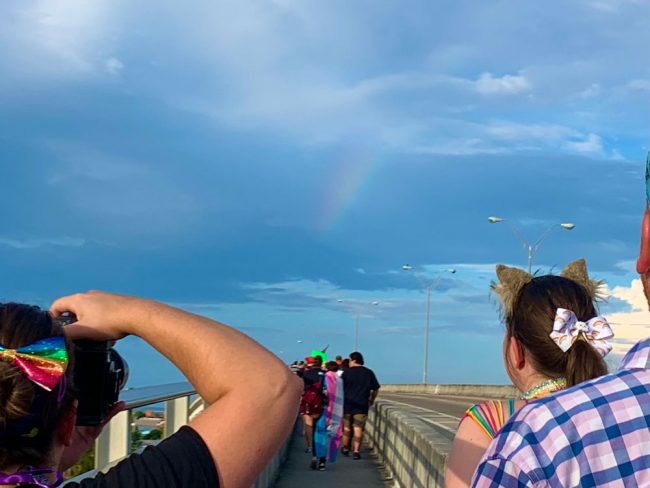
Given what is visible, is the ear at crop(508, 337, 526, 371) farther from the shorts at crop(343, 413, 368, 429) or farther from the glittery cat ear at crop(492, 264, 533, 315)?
the shorts at crop(343, 413, 368, 429)

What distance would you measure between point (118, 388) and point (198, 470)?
26 centimetres

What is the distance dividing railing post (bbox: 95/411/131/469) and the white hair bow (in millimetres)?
2299

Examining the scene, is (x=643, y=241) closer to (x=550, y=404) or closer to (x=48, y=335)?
(x=550, y=404)

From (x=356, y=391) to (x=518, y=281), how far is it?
15.4 meters

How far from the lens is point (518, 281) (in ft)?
11.2

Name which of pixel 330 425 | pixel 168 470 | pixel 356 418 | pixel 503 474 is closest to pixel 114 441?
pixel 168 470

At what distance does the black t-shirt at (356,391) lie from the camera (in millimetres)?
18578

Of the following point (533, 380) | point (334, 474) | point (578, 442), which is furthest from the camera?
point (334, 474)

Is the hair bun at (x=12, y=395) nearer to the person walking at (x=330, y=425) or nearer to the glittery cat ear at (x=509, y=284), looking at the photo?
the glittery cat ear at (x=509, y=284)

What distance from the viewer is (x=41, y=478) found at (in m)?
1.90

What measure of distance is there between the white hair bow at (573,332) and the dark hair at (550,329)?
0.09 ft

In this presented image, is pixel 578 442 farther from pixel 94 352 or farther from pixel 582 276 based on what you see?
pixel 582 276

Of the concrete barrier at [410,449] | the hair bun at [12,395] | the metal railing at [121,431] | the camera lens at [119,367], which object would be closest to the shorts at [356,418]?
the concrete barrier at [410,449]

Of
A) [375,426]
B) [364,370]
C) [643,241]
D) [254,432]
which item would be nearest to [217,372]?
[254,432]
